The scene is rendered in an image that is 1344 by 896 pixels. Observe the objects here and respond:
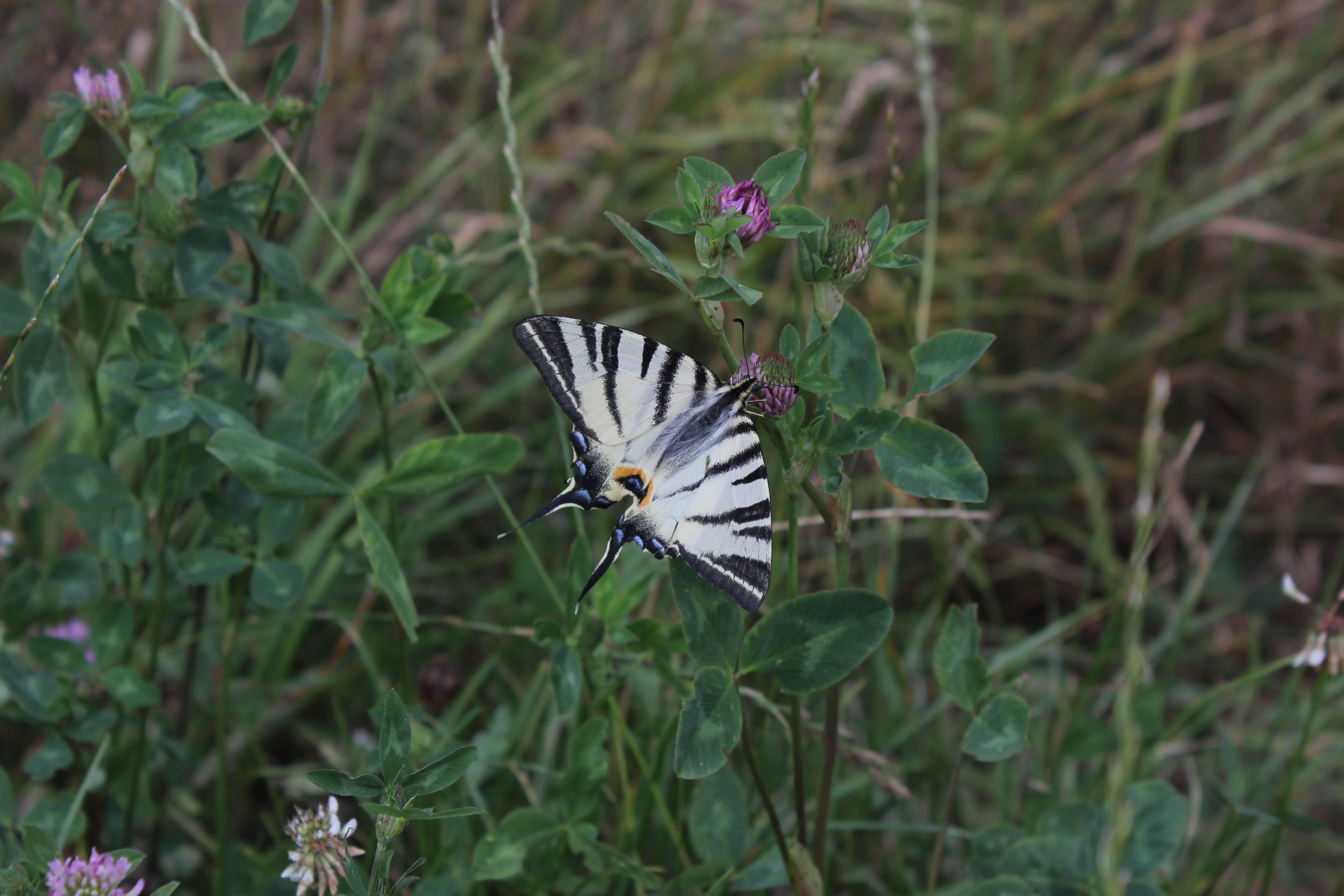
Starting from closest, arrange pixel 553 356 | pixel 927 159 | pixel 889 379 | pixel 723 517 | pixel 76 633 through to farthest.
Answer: pixel 723 517
pixel 553 356
pixel 76 633
pixel 927 159
pixel 889 379

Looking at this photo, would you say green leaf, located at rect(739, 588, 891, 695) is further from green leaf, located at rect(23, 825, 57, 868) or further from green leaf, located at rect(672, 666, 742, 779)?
green leaf, located at rect(23, 825, 57, 868)

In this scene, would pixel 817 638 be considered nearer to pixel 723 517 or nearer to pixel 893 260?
pixel 723 517

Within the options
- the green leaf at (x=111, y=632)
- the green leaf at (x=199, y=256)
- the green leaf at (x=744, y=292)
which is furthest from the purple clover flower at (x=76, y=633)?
the green leaf at (x=744, y=292)

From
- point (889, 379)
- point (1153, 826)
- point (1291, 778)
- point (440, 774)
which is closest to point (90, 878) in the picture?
point (440, 774)

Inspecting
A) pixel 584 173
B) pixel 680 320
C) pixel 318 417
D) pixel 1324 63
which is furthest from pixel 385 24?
pixel 1324 63

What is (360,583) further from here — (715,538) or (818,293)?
(818,293)

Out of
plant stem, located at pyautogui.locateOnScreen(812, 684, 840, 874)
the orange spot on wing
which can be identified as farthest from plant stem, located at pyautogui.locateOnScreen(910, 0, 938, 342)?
plant stem, located at pyautogui.locateOnScreen(812, 684, 840, 874)
